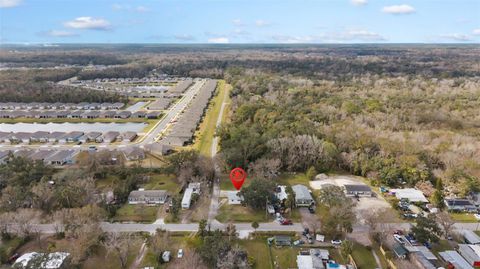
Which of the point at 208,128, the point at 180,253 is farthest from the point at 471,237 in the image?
the point at 208,128

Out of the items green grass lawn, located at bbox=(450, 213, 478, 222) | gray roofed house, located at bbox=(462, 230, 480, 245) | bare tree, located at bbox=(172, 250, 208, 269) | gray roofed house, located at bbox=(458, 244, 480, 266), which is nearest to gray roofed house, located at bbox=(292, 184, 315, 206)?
gray roofed house, located at bbox=(458, 244, 480, 266)

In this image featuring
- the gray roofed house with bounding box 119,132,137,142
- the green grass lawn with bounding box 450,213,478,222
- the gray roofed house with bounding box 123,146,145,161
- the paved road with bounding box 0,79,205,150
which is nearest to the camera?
the green grass lawn with bounding box 450,213,478,222

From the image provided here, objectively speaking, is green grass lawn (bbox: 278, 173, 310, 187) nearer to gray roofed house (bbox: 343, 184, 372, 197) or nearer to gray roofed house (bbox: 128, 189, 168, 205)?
gray roofed house (bbox: 343, 184, 372, 197)

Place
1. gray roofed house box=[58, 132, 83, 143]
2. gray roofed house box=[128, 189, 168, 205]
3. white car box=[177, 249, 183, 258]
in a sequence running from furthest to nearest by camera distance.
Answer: gray roofed house box=[58, 132, 83, 143]
gray roofed house box=[128, 189, 168, 205]
white car box=[177, 249, 183, 258]

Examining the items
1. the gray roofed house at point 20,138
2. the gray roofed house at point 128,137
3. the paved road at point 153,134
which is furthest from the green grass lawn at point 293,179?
the gray roofed house at point 20,138

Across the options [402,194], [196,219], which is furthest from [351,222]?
[196,219]

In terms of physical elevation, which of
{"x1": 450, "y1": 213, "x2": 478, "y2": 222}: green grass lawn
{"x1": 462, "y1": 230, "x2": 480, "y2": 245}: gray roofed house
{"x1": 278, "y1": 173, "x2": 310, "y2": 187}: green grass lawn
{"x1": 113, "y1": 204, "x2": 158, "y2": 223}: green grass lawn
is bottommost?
{"x1": 450, "y1": 213, "x2": 478, "y2": 222}: green grass lawn

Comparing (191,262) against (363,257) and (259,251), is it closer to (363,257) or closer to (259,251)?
(259,251)
